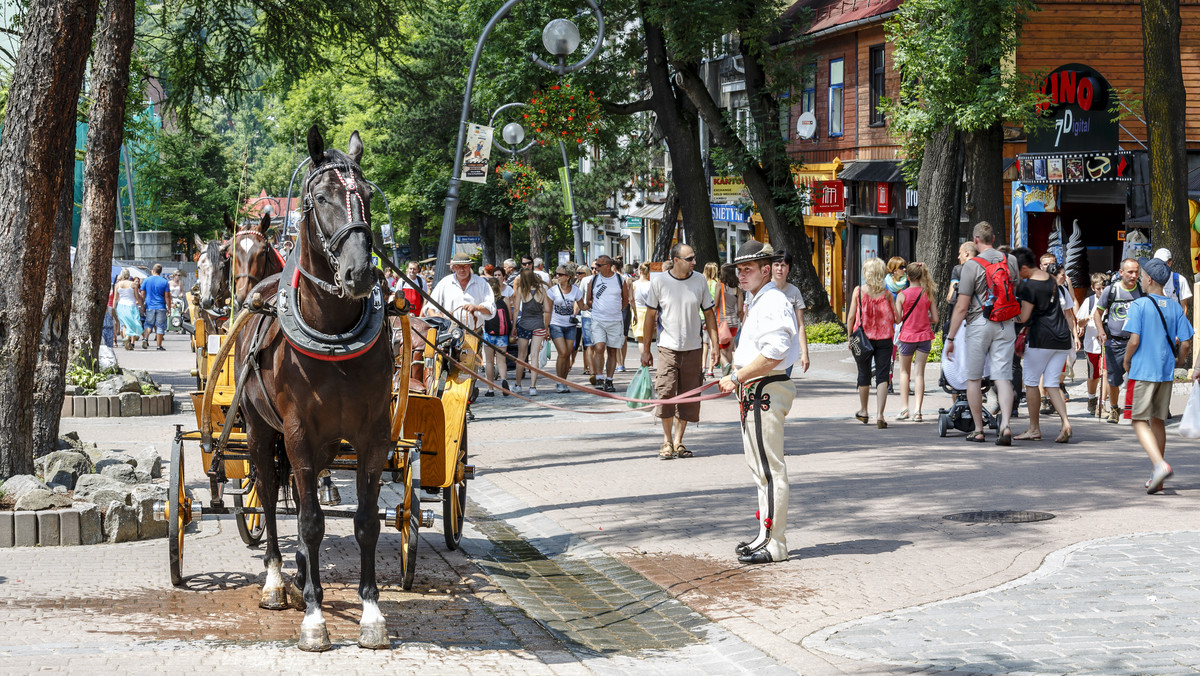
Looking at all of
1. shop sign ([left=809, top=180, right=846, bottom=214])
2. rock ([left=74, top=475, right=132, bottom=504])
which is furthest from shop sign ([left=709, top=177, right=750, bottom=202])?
rock ([left=74, top=475, right=132, bottom=504])

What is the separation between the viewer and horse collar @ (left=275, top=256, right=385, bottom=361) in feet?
20.2

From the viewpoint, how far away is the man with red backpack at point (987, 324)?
13.5 meters

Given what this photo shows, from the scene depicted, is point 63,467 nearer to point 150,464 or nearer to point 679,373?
point 150,464

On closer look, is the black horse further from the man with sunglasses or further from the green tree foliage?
the green tree foliage

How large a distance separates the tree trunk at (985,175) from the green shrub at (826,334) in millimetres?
6369

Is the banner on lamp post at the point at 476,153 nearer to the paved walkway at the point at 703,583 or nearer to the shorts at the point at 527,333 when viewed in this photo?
the shorts at the point at 527,333

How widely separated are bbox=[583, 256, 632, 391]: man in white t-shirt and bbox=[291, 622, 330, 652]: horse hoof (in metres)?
13.7

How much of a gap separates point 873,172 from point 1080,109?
886 centimetres

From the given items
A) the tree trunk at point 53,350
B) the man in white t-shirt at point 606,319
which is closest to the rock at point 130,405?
the tree trunk at point 53,350

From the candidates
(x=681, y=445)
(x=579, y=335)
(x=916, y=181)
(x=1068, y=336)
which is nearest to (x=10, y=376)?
(x=681, y=445)

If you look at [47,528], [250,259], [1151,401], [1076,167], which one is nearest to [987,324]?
[1151,401]

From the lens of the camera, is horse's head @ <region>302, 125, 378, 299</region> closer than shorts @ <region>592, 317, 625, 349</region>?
Yes

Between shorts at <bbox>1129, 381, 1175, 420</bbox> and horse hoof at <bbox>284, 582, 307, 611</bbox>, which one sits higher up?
shorts at <bbox>1129, 381, 1175, 420</bbox>

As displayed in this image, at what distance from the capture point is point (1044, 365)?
14023 mm
